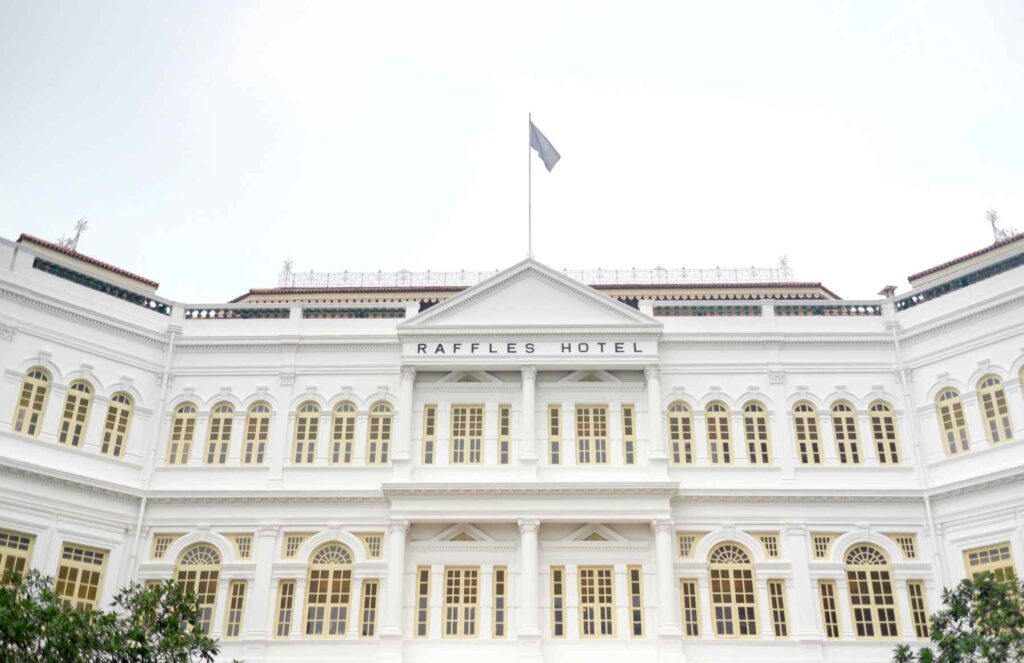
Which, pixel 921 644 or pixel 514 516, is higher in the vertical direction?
pixel 514 516

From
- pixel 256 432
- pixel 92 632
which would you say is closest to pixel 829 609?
pixel 256 432

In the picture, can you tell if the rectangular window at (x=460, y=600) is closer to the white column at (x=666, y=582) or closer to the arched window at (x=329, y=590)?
the arched window at (x=329, y=590)

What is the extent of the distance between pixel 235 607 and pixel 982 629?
16.3 metres

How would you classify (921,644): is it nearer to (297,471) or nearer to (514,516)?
(514,516)

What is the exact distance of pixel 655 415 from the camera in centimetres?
2406

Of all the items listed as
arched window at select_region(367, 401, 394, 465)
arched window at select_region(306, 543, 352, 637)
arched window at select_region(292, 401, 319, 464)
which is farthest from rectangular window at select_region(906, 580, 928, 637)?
arched window at select_region(292, 401, 319, 464)

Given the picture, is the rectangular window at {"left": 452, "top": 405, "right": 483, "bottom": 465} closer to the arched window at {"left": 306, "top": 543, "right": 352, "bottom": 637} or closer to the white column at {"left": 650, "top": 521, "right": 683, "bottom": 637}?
the arched window at {"left": 306, "top": 543, "right": 352, "bottom": 637}

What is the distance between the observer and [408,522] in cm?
2294

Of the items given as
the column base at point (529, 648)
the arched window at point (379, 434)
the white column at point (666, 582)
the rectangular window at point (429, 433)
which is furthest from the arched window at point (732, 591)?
the arched window at point (379, 434)

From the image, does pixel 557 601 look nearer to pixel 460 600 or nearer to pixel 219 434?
pixel 460 600

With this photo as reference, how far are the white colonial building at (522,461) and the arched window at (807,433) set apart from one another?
73mm

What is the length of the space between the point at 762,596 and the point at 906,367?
7.23 meters

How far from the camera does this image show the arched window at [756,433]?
2427 cm

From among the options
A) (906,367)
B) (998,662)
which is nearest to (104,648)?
(998,662)
